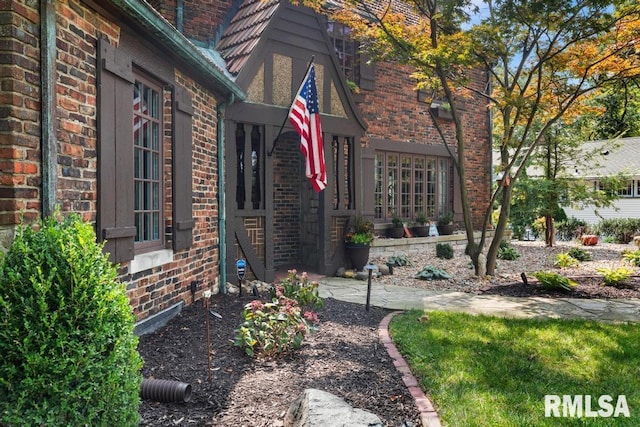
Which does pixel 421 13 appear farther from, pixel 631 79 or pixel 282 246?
pixel 282 246

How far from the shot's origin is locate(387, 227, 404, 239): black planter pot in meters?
11.6

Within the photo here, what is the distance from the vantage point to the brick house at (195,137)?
321cm

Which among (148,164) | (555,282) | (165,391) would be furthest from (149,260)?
(555,282)

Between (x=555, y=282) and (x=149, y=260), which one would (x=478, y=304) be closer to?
(x=555, y=282)

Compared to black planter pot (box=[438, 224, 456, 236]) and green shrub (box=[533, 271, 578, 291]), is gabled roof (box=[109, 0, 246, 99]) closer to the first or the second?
green shrub (box=[533, 271, 578, 291])

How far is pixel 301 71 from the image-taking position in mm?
8688

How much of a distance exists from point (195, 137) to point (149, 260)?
207 cm

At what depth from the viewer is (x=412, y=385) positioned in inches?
140

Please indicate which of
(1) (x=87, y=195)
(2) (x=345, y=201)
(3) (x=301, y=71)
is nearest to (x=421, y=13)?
(3) (x=301, y=71)

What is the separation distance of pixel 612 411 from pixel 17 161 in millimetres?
4145

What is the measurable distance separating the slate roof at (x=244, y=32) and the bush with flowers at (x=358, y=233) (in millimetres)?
3700

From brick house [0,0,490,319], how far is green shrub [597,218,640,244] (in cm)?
961

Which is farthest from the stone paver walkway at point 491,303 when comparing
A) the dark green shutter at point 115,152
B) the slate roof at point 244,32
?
the slate roof at point 244,32

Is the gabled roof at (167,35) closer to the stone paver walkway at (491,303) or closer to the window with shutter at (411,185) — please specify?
the stone paver walkway at (491,303)
